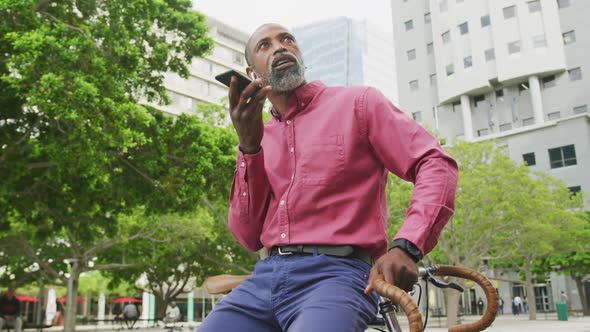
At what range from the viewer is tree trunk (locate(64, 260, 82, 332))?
23.0 metres

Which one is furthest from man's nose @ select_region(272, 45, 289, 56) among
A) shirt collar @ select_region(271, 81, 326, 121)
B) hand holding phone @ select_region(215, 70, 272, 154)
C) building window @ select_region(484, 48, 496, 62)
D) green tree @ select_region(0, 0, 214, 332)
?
building window @ select_region(484, 48, 496, 62)

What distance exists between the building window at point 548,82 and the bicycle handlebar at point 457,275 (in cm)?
5033

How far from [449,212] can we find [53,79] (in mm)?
9522

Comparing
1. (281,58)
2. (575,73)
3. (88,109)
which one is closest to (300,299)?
(281,58)

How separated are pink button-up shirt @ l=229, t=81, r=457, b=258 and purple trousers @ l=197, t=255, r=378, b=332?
9cm

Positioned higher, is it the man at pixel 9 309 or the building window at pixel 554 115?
the building window at pixel 554 115

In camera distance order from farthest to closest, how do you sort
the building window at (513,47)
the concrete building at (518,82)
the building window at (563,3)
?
the building window at (513,47) < the building window at (563,3) < the concrete building at (518,82)

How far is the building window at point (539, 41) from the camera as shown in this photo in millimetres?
47016

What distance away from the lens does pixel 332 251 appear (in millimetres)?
2006

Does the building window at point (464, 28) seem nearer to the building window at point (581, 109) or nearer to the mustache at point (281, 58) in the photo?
the building window at point (581, 109)

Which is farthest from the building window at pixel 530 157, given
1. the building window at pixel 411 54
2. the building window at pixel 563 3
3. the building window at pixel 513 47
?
the building window at pixel 411 54

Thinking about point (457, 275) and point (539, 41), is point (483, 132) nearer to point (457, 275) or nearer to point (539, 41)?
point (539, 41)

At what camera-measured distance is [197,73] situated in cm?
6444

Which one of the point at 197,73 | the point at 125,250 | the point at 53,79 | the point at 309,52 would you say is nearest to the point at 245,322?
the point at 53,79
